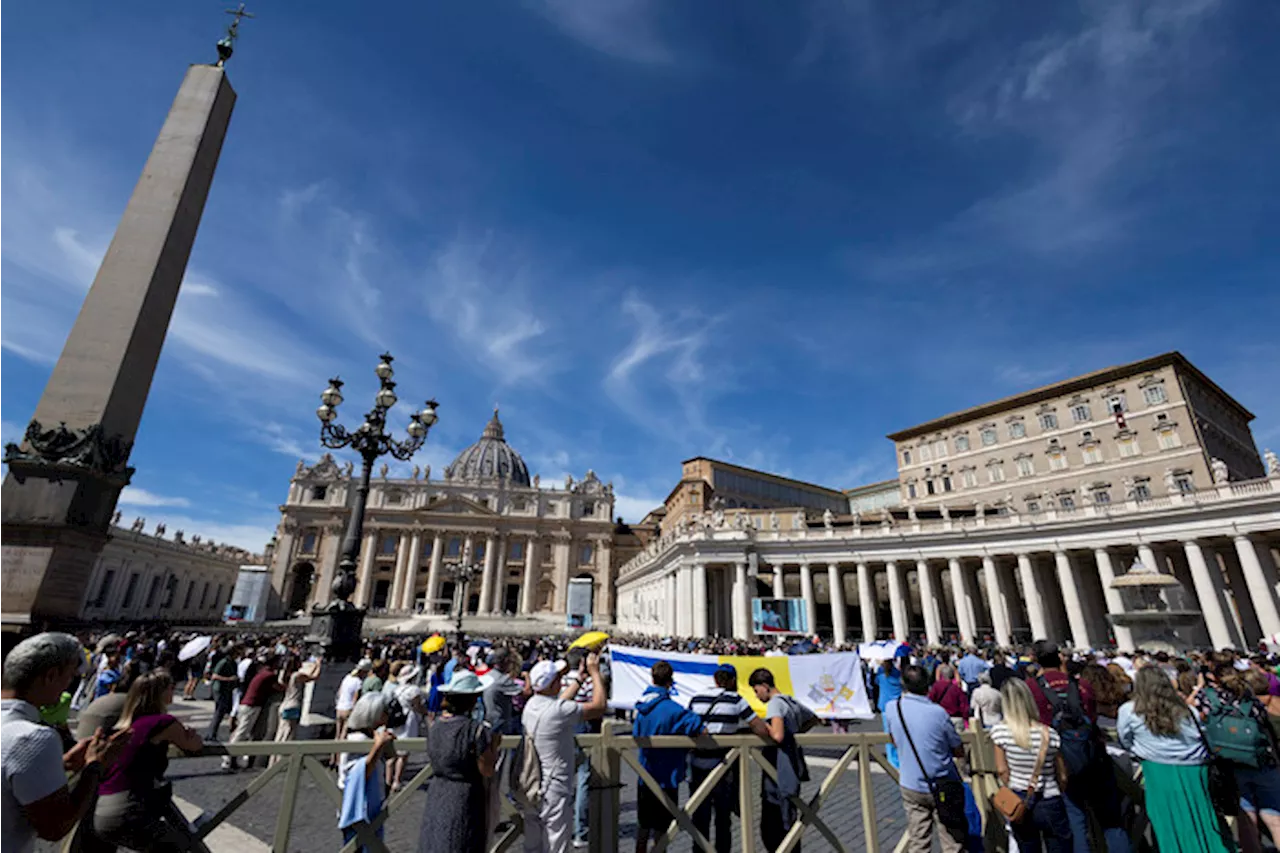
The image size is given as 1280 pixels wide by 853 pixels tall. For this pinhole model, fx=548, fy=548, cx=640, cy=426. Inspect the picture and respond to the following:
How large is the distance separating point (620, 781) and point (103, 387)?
1461 centimetres

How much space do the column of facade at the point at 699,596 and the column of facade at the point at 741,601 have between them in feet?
7.03

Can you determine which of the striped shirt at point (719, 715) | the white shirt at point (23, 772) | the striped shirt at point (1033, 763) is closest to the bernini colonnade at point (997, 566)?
the striped shirt at point (1033, 763)

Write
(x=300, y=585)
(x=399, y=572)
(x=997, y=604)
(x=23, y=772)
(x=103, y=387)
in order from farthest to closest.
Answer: (x=300, y=585) → (x=399, y=572) → (x=997, y=604) → (x=103, y=387) → (x=23, y=772)

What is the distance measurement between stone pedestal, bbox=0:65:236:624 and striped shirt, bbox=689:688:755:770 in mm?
13129

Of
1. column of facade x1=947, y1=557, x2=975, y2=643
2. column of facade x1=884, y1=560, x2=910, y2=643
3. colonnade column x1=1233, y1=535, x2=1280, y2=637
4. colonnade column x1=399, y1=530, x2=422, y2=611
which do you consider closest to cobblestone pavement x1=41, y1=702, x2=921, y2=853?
colonnade column x1=1233, y1=535, x2=1280, y2=637

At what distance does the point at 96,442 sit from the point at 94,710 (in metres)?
10.2

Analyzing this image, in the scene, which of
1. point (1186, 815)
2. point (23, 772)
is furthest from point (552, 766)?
point (1186, 815)

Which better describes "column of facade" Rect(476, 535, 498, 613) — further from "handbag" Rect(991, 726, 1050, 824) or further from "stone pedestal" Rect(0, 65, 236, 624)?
"handbag" Rect(991, 726, 1050, 824)

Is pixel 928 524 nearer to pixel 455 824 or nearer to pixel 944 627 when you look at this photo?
pixel 944 627

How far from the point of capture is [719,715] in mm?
4512

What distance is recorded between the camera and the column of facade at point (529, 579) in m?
71.0

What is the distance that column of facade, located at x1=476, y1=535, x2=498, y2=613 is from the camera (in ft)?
227

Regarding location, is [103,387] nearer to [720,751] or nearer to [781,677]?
[720,751]

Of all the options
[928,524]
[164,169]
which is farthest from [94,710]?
[928,524]
